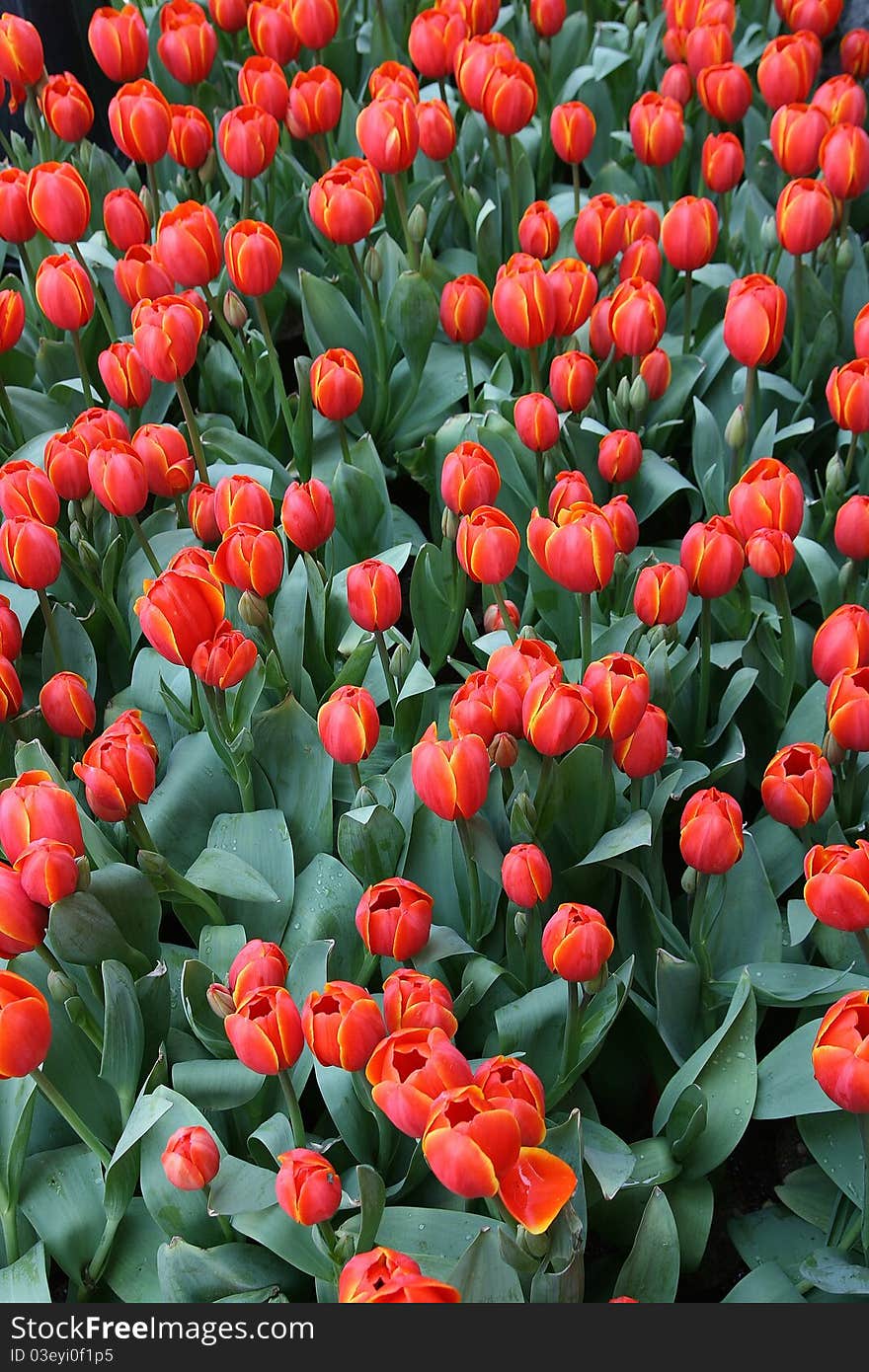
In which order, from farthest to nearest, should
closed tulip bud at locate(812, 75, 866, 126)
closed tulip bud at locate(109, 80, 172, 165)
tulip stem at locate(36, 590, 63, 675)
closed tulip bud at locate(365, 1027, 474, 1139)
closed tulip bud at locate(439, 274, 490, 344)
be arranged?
closed tulip bud at locate(812, 75, 866, 126) < closed tulip bud at locate(109, 80, 172, 165) < closed tulip bud at locate(439, 274, 490, 344) < tulip stem at locate(36, 590, 63, 675) < closed tulip bud at locate(365, 1027, 474, 1139)

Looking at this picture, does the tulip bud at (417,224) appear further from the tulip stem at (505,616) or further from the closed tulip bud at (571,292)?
the tulip stem at (505,616)

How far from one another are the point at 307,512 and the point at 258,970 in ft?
1.84

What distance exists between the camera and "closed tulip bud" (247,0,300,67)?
1965mm

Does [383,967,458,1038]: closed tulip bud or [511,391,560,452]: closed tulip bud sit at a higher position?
[511,391,560,452]: closed tulip bud

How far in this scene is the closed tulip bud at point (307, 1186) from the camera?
2.89ft

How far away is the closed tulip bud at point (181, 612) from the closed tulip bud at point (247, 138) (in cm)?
85

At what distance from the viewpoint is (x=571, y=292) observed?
61.9 inches

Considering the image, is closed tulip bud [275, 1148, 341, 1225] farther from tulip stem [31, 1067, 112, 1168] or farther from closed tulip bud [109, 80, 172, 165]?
closed tulip bud [109, 80, 172, 165]

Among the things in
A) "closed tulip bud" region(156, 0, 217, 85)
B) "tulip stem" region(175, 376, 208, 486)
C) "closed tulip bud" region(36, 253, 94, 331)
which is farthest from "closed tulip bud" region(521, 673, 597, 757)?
"closed tulip bud" region(156, 0, 217, 85)

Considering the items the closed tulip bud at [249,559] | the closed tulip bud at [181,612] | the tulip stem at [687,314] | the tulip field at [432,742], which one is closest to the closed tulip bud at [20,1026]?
the tulip field at [432,742]

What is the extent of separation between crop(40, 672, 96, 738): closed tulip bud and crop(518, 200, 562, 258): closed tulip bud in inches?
33.4

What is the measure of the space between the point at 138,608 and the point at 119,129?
2.97 ft

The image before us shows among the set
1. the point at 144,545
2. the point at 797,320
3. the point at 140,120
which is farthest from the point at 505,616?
the point at 140,120

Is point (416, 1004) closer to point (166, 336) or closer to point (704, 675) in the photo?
point (704, 675)
